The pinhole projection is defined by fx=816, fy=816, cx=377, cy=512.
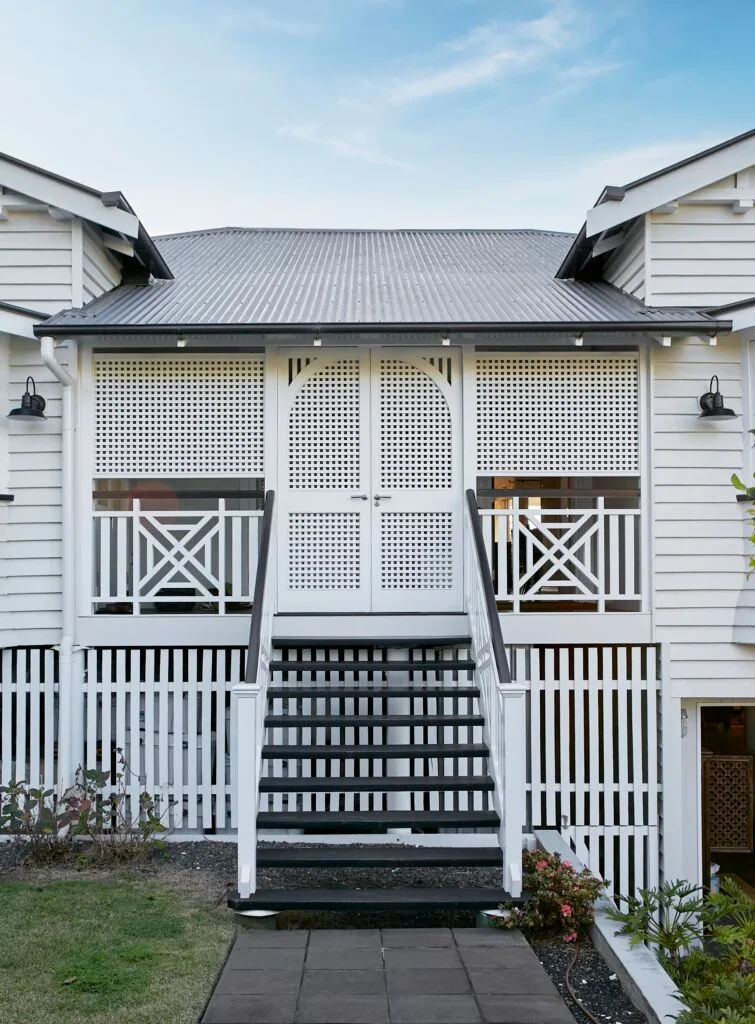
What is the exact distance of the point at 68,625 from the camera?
6.16 m

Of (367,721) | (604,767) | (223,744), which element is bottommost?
(604,767)

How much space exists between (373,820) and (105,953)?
1616 millimetres

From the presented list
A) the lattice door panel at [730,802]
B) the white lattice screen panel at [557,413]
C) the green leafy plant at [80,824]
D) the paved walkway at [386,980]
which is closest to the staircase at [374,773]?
the paved walkway at [386,980]

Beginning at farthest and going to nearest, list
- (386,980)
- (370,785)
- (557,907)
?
1. (370,785)
2. (557,907)
3. (386,980)

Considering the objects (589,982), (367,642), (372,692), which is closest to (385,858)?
(372,692)

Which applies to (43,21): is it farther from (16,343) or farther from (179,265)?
(16,343)

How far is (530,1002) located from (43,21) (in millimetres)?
12905

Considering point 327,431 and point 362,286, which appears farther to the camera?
point 362,286

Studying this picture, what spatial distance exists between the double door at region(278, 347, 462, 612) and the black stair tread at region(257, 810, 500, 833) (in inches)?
71.2

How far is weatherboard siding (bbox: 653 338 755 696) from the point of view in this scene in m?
6.25

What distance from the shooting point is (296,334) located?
592cm

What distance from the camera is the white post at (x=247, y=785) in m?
4.44

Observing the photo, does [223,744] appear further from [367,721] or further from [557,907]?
[557,907]

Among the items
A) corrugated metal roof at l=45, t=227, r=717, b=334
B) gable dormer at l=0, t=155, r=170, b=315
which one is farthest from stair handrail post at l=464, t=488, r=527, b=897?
gable dormer at l=0, t=155, r=170, b=315
